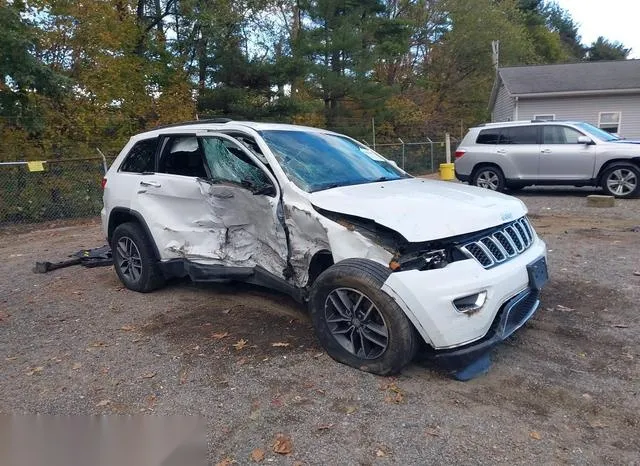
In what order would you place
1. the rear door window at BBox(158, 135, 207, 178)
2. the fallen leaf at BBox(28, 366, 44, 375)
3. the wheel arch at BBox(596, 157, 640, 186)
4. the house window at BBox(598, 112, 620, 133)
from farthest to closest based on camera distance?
the house window at BBox(598, 112, 620, 133) → the wheel arch at BBox(596, 157, 640, 186) → the rear door window at BBox(158, 135, 207, 178) → the fallen leaf at BBox(28, 366, 44, 375)

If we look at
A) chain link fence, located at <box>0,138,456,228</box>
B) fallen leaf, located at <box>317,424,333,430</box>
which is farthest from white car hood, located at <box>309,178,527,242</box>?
chain link fence, located at <box>0,138,456,228</box>

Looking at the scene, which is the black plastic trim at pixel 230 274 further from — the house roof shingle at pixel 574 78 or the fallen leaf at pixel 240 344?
the house roof shingle at pixel 574 78

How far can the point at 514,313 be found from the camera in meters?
3.92

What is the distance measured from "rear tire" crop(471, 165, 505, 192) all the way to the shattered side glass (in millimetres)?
9427

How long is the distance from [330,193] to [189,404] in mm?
1884

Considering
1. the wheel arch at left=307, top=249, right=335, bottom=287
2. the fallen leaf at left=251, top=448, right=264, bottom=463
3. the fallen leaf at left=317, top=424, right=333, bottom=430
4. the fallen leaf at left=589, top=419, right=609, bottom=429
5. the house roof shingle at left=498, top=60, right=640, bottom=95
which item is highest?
the house roof shingle at left=498, top=60, right=640, bottom=95

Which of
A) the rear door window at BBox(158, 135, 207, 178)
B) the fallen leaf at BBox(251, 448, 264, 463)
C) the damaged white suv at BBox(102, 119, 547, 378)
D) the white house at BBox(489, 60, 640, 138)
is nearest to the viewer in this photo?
the fallen leaf at BBox(251, 448, 264, 463)

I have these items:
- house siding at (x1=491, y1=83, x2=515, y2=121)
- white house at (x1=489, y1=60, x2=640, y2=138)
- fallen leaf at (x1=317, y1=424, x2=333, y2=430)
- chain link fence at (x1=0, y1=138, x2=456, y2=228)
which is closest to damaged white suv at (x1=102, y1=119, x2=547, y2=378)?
fallen leaf at (x1=317, y1=424, x2=333, y2=430)

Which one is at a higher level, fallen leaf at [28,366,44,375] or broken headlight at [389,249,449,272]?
broken headlight at [389,249,449,272]

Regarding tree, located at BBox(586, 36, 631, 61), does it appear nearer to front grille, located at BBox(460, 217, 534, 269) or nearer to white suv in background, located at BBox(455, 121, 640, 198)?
white suv in background, located at BBox(455, 121, 640, 198)

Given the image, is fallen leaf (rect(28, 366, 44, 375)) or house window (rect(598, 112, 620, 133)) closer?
fallen leaf (rect(28, 366, 44, 375))

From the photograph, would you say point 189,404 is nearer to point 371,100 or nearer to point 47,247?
point 47,247

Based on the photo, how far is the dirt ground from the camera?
306 cm

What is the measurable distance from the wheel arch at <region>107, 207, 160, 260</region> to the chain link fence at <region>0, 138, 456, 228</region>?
646cm
